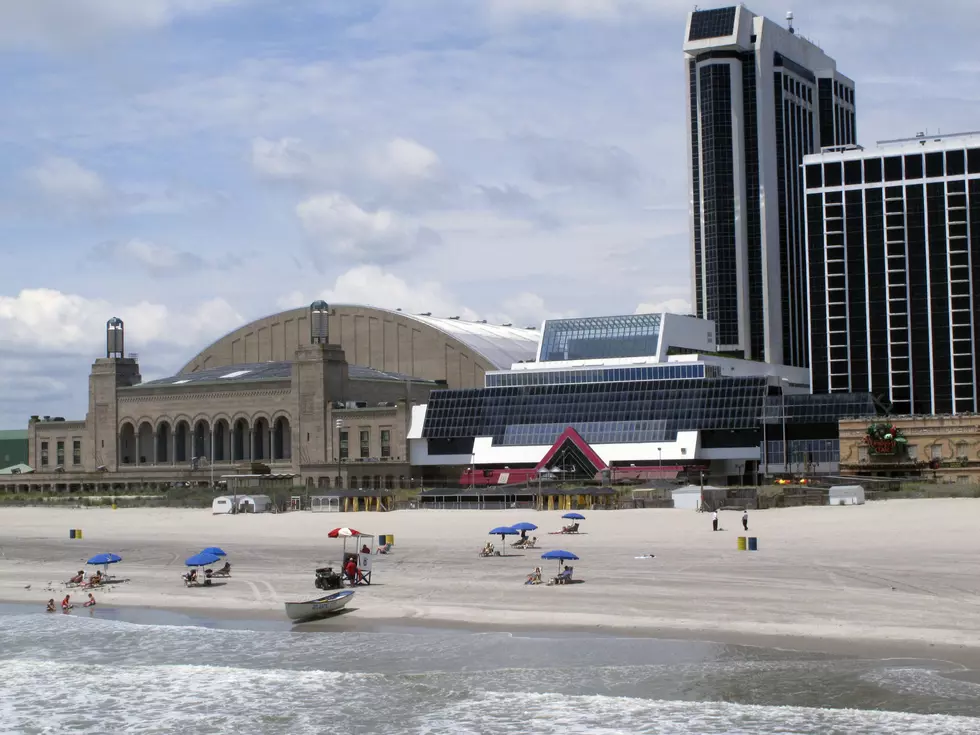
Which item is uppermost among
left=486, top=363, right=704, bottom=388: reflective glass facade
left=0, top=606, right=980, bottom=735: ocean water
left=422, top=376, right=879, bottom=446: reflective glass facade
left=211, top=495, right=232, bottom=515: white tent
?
left=486, top=363, right=704, bottom=388: reflective glass facade

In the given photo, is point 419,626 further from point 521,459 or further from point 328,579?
point 521,459

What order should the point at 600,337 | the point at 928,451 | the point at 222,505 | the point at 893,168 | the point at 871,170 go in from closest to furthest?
1. the point at 222,505
2. the point at 928,451
3. the point at 600,337
4. the point at 893,168
5. the point at 871,170

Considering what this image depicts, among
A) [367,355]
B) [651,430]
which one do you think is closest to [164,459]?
[367,355]

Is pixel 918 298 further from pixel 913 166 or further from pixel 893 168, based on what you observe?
pixel 893 168

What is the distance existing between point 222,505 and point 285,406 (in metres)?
36.8

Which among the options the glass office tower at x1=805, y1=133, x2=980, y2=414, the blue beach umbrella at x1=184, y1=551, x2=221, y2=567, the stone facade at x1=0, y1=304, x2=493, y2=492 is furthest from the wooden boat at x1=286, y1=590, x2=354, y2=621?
the glass office tower at x1=805, y1=133, x2=980, y2=414

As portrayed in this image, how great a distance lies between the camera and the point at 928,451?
120500mm

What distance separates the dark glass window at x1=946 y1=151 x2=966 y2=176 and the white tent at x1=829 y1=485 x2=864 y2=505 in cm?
9120

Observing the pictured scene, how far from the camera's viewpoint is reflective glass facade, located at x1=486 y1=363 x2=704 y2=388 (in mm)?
141000

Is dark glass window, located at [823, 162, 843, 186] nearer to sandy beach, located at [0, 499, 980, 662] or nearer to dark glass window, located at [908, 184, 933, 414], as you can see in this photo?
dark glass window, located at [908, 184, 933, 414]

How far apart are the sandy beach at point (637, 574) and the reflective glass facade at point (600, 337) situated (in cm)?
5916

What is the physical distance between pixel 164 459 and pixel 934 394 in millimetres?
95153

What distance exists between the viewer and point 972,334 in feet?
557

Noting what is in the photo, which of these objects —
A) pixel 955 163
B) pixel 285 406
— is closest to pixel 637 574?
pixel 285 406
